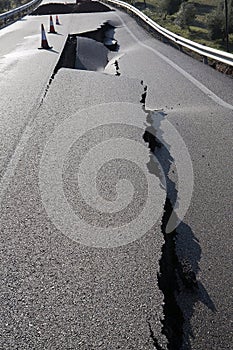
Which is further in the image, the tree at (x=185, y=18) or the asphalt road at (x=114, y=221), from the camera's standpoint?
the tree at (x=185, y=18)

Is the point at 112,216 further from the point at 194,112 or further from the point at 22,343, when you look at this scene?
the point at 194,112

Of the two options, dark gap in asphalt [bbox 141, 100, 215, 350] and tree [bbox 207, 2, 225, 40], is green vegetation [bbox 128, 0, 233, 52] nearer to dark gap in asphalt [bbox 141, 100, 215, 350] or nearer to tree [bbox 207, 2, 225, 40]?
tree [bbox 207, 2, 225, 40]

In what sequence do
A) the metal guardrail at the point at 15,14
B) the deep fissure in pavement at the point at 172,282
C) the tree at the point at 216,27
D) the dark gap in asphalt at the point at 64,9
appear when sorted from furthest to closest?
the dark gap in asphalt at the point at 64,9 → the metal guardrail at the point at 15,14 → the tree at the point at 216,27 → the deep fissure in pavement at the point at 172,282

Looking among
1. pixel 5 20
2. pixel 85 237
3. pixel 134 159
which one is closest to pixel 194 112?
pixel 134 159

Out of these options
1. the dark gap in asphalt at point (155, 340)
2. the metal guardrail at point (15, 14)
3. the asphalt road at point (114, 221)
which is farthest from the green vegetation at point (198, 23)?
the dark gap in asphalt at point (155, 340)

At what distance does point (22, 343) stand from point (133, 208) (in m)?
1.82

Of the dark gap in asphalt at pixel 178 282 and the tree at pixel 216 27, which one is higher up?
the dark gap in asphalt at pixel 178 282

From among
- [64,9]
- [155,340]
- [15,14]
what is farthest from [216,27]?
[155,340]

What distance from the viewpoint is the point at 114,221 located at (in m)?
3.77

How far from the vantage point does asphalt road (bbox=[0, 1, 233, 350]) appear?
2580 millimetres

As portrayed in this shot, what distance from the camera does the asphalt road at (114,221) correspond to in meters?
2.58

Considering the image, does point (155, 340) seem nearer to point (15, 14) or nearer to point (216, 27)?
point (216, 27)

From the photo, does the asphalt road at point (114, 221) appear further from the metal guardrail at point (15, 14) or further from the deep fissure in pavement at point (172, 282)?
the metal guardrail at point (15, 14)

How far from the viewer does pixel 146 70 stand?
417 inches
